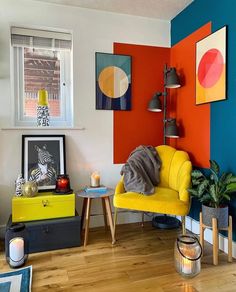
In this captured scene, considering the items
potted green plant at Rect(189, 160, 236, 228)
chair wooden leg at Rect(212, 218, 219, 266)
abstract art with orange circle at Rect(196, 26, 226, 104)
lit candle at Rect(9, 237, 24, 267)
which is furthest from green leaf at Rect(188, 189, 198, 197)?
lit candle at Rect(9, 237, 24, 267)

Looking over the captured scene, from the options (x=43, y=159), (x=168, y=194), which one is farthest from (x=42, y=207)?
(x=168, y=194)

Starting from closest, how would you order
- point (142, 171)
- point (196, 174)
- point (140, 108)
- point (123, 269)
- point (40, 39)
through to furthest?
point (123, 269)
point (196, 174)
point (142, 171)
point (40, 39)
point (140, 108)

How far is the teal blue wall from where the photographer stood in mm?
2037

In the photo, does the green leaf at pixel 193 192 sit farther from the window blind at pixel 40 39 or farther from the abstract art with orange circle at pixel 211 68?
the window blind at pixel 40 39

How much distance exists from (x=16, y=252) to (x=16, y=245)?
2.0 inches

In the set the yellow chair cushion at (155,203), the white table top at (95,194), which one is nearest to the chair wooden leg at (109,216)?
the white table top at (95,194)

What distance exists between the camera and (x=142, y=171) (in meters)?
2.39

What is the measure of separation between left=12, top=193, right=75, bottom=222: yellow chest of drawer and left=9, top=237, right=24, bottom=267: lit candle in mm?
309

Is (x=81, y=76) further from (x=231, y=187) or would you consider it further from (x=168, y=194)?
(x=231, y=187)

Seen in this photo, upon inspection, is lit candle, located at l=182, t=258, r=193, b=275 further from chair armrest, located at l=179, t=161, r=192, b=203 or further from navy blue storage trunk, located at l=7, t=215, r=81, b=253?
navy blue storage trunk, located at l=7, t=215, r=81, b=253

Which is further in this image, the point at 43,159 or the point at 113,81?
the point at 113,81

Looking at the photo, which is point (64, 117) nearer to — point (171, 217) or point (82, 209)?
point (82, 209)

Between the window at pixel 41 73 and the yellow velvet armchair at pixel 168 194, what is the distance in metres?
1.09

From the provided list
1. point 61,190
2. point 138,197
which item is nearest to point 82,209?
point 61,190
